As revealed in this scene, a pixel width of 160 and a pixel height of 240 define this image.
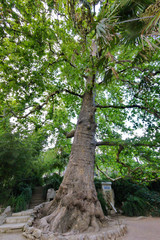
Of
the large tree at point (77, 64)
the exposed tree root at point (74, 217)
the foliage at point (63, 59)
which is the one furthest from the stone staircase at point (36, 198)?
the exposed tree root at point (74, 217)

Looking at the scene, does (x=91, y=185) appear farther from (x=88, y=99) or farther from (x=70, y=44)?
(x=70, y=44)

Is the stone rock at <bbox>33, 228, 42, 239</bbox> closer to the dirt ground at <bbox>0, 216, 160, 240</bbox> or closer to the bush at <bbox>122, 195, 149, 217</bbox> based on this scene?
the dirt ground at <bbox>0, 216, 160, 240</bbox>

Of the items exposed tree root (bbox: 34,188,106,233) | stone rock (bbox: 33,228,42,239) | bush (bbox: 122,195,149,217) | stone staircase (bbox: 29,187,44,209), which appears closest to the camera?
stone rock (bbox: 33,228,42,239)

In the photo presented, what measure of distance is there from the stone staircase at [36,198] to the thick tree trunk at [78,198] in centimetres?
452

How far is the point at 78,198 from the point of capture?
333cm

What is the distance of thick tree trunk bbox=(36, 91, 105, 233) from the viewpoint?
119 inches

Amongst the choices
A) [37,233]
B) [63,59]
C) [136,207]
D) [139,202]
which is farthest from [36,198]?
[63,59]

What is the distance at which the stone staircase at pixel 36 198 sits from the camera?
7.64 metres

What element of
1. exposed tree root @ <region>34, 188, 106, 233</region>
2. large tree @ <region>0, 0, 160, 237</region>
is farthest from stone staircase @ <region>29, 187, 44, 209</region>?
exposed tree root @ <region>34, 188, 106, 233</region>

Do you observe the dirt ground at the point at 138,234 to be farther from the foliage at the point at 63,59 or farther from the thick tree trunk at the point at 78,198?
the foliage at the point at 63,59

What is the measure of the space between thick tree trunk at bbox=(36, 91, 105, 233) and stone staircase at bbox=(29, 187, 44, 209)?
14.8 feet

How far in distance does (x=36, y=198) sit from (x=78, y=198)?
21.5ft

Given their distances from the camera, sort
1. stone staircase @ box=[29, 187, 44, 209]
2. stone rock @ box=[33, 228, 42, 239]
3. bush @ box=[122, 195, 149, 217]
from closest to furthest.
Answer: stone rock @ box=[33, 228, 42, 239] < bush @ box=[122, 195, 149, 217] < stone staircase @ box=[29, 187, 44, 209]

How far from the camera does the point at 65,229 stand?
9.50ft
